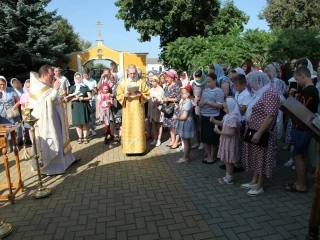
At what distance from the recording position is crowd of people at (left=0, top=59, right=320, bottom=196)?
13.3 ft

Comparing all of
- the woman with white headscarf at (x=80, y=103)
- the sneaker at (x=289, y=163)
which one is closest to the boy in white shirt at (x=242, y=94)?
the sneaker at (x=289, y=163)

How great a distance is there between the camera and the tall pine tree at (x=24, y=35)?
16891mm

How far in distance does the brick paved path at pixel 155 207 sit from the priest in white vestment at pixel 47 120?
1.10 ft

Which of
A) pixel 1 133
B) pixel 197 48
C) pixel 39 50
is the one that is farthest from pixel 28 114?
pixel 39 50

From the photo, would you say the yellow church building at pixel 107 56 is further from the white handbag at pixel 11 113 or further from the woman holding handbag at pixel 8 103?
the white handbag at pixel 11 113

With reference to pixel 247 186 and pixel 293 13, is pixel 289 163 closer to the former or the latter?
pixel 247 186

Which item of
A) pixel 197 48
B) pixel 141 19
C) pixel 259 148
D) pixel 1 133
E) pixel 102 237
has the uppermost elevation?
pixel 141 19

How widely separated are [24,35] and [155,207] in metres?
17.3

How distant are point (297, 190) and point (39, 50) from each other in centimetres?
1776

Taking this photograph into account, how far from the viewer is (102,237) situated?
3318mm

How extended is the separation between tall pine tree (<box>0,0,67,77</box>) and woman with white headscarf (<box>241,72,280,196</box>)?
1644 centimetres

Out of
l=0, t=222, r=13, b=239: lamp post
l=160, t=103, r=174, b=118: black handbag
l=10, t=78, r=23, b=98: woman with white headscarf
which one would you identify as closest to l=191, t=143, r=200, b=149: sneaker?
l=160, t=103, r=174, b=118: black handbag

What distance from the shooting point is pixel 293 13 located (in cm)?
3141

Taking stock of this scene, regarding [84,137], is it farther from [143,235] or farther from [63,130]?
[143,235]
